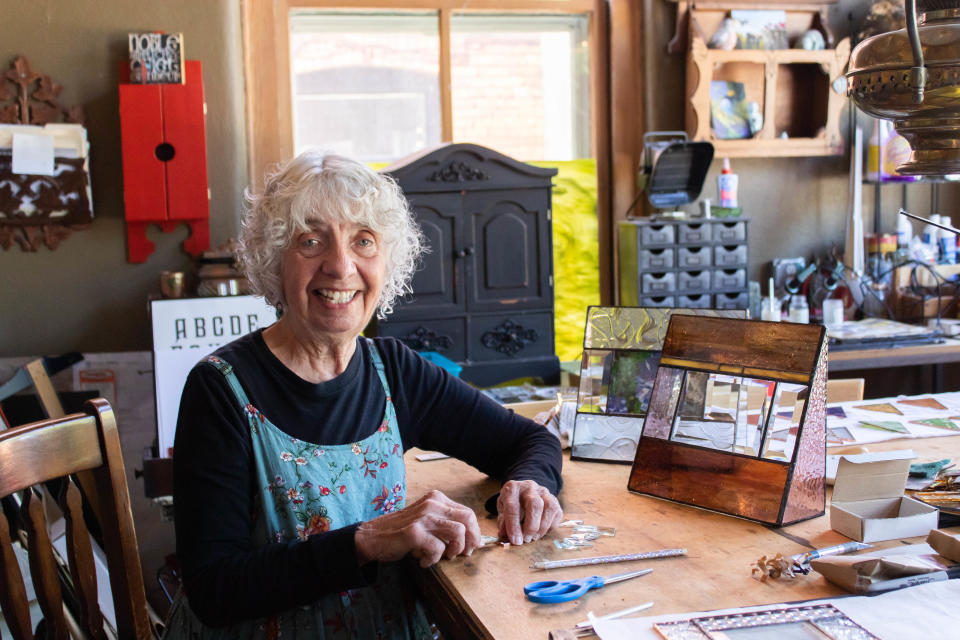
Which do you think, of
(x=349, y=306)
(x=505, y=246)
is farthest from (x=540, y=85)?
(x=349, y=306)

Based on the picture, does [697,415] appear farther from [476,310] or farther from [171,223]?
[171,223]

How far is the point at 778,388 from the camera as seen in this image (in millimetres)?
1497

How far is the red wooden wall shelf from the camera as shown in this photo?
367 cm

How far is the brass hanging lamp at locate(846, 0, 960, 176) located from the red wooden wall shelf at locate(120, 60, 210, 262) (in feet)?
9.58

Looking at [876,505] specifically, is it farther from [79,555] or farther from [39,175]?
[39,175]

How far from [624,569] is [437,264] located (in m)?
2.68

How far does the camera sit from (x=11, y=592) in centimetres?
127

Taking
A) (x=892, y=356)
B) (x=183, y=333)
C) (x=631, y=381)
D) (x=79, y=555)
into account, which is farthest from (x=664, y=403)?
(x=892, y=356)

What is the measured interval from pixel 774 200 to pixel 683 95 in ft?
2.43

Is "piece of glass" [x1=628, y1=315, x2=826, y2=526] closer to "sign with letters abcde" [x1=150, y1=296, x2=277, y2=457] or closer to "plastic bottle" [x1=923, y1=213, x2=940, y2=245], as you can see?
"sign with letters abcde" [x1=150, y1=296, x2=277, y2=457]

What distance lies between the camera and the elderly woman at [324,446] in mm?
1408

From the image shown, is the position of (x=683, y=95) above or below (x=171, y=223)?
above

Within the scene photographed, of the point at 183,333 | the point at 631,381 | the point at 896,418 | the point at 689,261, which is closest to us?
the point at 631,381

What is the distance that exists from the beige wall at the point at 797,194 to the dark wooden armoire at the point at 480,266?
1.04 meters
